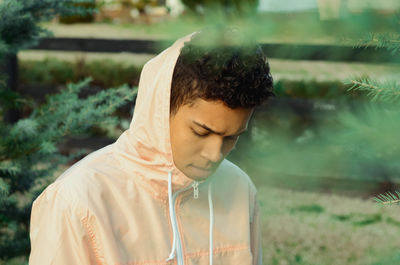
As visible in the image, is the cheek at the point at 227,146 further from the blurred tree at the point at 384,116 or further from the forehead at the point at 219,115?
the blurred tree at the point at 384,116

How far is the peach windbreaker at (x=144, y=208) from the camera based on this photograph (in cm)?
130

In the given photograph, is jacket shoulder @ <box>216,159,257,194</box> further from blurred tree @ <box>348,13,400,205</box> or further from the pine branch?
blurred tree @ <box>348,13,400,205</box>

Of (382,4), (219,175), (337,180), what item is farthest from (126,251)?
(382,4)

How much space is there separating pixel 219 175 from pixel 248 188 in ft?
0.30

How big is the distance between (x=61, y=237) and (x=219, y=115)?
1.52ft

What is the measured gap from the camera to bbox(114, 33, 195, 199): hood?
1332 millimetres

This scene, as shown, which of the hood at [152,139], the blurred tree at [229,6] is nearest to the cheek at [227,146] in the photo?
the hood at [152,139]

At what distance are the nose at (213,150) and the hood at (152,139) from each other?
11 cm

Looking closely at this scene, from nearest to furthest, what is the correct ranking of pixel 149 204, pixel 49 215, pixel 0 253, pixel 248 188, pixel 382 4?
pixel 382 4 → pixel 49 215 → pixel 149 204 → pixel 248 188 → pixel 0 253

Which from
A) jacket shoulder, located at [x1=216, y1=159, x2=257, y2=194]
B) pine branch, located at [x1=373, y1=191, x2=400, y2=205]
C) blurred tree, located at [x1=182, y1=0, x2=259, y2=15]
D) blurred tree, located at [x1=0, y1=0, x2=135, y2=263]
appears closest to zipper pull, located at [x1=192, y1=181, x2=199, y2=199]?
jacket shoulder, located at [x1=216, y1=159, x2=257, y2=194]

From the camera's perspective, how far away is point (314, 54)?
57 centimetres

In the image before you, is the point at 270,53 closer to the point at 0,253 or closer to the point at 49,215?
the point at 49,215

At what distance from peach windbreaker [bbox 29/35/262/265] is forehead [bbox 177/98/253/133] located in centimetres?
12

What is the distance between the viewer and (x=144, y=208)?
1.41m
